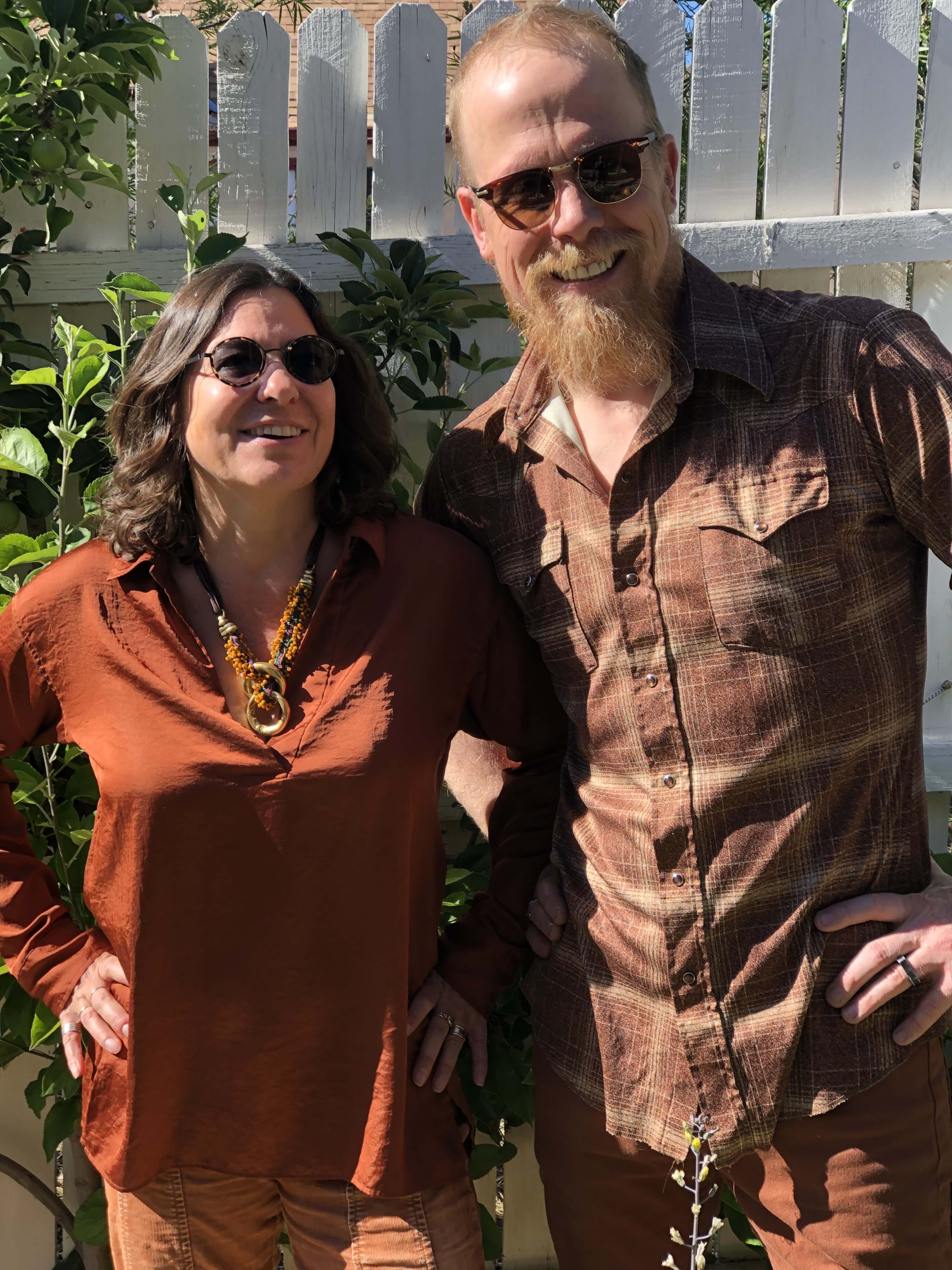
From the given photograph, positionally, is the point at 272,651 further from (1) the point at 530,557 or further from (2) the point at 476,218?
(2) the point at 476,218

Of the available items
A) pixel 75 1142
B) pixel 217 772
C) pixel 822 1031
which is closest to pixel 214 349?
pixel 217 772

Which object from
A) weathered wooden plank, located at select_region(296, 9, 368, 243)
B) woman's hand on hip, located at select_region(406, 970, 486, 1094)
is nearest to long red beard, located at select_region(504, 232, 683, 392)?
weathered wooden plank, located at select_region(296, 9, 368, 243)

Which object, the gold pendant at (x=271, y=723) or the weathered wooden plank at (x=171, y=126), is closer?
the gold pendant at (x=271, y=723)

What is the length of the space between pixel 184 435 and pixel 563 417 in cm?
60

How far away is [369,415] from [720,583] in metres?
0.69

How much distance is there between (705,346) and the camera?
1722 millimetres

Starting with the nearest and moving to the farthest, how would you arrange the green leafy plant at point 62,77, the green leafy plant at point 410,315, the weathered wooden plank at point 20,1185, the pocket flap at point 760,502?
1. the pocket flap at point 760,502
2. the green leafy plant at point 62,77
3. the green leafy plant at point 410,315
4. the weathered wooden plank at point 20,1185

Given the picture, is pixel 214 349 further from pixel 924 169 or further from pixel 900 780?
pixel 924 169

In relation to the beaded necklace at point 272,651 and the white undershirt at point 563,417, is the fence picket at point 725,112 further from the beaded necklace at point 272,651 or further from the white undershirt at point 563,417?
the beaded necklace at point 272,651

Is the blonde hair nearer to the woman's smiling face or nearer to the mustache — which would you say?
the mustache

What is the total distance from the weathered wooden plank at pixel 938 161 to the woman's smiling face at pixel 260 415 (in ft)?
4.38

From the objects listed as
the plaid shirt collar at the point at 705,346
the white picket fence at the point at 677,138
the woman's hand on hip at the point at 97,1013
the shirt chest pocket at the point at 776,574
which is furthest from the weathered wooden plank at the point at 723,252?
the woman's hand on hip at the point at 97,1013

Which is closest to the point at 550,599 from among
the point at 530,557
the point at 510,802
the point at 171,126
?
the point at 530,557

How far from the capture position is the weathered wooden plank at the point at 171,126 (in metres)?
2.51
